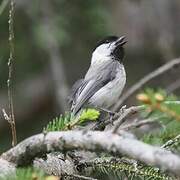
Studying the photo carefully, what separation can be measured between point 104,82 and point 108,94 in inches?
6.2

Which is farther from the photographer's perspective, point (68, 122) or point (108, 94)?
point (108, 94)

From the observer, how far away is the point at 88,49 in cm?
581

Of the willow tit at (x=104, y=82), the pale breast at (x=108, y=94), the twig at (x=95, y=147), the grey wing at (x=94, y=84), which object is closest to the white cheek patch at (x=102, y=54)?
the willow tit at (x=104, y=82)

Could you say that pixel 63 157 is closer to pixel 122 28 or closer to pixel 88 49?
pixel 88 49

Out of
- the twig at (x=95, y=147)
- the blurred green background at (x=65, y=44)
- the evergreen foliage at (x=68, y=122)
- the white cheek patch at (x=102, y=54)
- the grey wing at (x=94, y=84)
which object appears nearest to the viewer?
the twig at (x=95, y=147)

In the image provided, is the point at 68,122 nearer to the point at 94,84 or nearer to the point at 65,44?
the point at 94,84

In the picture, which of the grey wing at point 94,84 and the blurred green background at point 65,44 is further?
the blurred green background at point 65,44

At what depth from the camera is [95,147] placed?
4.76 feet

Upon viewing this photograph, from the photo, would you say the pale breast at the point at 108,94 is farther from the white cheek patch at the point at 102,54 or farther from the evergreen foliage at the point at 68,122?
the evergreen foliage at the point at 68,122

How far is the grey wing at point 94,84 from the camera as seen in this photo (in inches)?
141

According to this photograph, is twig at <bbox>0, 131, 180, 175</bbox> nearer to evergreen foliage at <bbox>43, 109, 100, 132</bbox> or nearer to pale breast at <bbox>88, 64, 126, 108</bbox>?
evergreen foliage at <bbox>43, 109, 100, 132</bbox>

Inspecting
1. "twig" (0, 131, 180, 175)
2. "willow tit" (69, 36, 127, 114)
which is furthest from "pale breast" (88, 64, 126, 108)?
"twig" (0, 131, 180, 175)

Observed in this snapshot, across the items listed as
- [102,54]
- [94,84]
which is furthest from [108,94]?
[102,54]

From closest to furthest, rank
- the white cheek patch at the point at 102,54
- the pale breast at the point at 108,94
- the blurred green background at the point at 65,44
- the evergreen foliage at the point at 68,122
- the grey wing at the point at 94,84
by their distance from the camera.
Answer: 1. the evergreen foliage at the point at 68,122
2. the grey wing at the point at 94,84
3. the pale breast at the point at 108,94
4. the white cheek patch at the point at 102,54
5. the blurred green background at the point at 65,44
